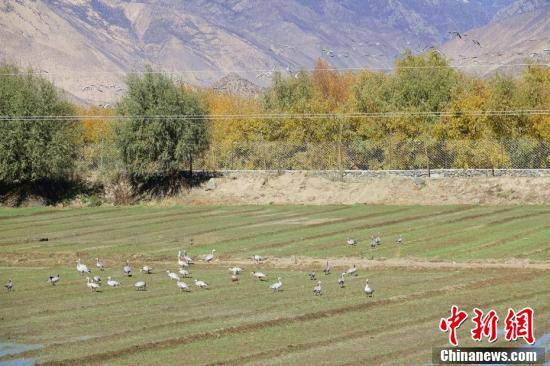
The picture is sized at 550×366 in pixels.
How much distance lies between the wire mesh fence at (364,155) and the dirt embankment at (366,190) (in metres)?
3.05

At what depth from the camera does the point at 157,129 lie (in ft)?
297

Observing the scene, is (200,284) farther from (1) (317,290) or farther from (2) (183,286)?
(1) (317,290)

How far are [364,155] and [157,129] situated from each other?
17.0m

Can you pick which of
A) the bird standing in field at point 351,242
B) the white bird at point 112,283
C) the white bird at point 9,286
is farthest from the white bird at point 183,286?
the bird standing in field at point 351,242

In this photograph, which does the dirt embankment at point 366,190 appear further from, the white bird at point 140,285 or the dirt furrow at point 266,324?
the white bird at point 140,285

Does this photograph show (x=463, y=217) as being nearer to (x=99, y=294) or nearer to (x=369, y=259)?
(x=369, y=259)

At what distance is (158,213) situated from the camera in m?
79.1

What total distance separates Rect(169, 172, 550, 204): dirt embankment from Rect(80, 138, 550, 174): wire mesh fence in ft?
10.0

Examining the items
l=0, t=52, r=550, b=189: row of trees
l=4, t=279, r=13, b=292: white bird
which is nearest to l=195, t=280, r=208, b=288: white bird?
l=4, t=279, r=13, b=292: white bird

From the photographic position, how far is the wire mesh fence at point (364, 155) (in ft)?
270

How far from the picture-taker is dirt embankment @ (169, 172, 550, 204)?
7700cm

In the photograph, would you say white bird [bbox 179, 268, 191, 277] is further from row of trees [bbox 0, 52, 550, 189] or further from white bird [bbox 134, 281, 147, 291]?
row of trees [bbox 0, 52, 550, 189]

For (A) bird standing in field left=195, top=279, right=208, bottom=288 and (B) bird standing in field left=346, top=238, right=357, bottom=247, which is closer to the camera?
(A) bird standing in field left=195, top=279, right=208, bottom=288

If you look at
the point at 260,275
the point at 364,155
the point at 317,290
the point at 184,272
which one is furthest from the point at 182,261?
the point at 364,155
